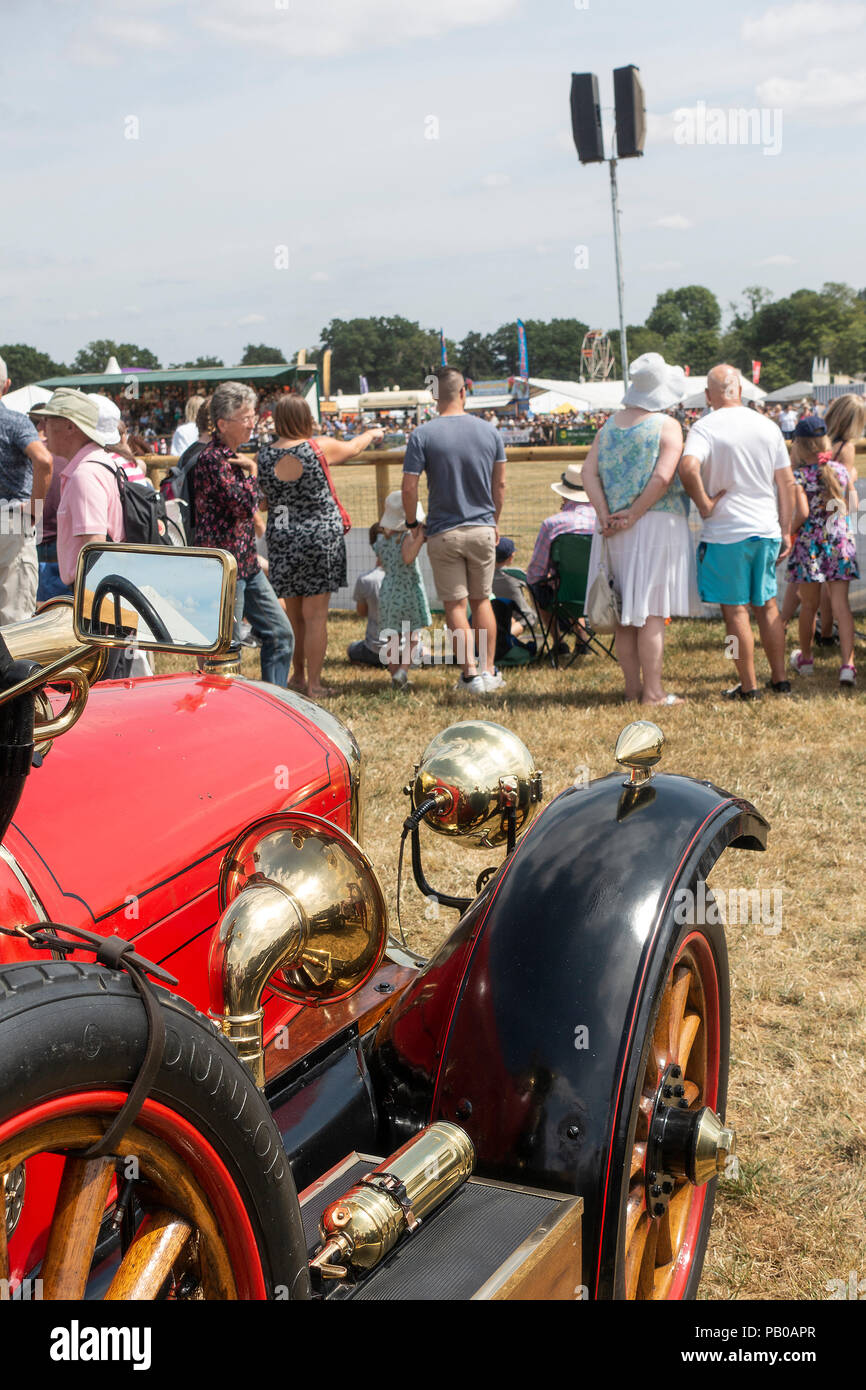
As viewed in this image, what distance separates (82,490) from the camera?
467 cm

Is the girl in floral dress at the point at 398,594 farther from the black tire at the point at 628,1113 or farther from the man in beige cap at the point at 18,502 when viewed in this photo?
the black tire at the point at 628,1113

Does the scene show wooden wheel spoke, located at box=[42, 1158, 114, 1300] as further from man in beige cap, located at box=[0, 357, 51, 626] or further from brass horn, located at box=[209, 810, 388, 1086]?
man in beige cap, located at box=[0, 357, 51, 626]

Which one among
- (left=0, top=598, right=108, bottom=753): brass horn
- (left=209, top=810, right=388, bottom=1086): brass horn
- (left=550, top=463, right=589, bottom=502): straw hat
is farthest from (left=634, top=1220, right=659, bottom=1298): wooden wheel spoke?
(left=550, top=463, right=589, bottom=502): straw hat

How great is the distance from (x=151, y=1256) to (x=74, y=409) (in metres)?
3.87

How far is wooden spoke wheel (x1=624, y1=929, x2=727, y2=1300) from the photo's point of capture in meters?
1.86

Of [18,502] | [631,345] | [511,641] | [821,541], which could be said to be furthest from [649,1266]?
[631,345]

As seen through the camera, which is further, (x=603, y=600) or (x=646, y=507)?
(x=603, y=600)

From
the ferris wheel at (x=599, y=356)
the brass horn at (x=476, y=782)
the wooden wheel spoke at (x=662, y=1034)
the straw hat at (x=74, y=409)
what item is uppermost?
the ferris wheel at (x=599, y=356)

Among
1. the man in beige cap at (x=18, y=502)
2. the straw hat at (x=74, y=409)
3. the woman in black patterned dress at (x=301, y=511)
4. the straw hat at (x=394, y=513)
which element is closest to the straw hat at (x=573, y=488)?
the straw hat at (x=394, y=513)

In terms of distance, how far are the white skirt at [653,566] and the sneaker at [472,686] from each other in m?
1.05

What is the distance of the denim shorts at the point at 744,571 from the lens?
6.25 m

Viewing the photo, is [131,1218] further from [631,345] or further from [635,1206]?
[631,345]

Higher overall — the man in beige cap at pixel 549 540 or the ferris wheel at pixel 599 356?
the ferris wheel at pixel 599 356
